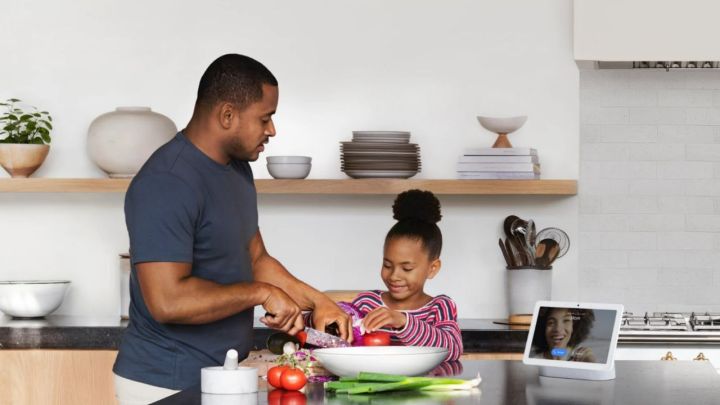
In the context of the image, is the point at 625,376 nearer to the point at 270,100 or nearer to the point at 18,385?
the point at 270,100

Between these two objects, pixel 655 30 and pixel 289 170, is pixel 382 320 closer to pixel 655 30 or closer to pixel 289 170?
pixel 289 170

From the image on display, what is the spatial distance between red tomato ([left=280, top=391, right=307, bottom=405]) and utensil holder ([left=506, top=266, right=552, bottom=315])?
7.01 ft

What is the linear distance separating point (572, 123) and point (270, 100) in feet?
6.56

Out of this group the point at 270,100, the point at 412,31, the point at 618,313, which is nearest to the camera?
the point at 618,313

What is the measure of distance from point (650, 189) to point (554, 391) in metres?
2.38

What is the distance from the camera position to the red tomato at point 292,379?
2.10 m

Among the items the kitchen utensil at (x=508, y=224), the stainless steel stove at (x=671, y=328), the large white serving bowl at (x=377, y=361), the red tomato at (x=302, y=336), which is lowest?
the stainless steel stove at (x=671, y=328)

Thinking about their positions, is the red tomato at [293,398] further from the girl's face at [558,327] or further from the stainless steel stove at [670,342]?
the stainless steel stove at [670,342]

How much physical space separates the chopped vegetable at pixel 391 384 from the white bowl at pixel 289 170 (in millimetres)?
2041

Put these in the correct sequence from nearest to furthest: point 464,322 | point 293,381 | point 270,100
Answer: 1. point 293,381
2. point 270,100
3. point 464,322

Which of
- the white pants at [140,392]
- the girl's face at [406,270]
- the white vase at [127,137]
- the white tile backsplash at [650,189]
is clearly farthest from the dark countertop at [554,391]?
the white vase at [127,137]

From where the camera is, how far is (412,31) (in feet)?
14.4

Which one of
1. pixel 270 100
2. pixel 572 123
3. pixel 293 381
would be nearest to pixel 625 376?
pixel 293 381

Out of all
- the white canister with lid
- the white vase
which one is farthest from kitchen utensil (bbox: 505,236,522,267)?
the white canister with lid
